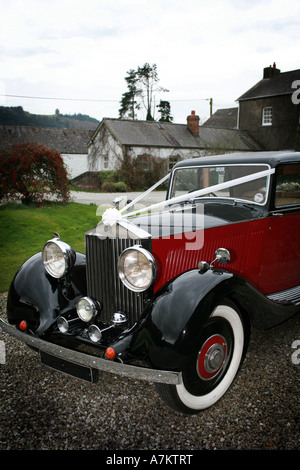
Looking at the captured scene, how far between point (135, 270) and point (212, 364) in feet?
2.66

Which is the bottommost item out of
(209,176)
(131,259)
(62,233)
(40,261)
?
(62,233)

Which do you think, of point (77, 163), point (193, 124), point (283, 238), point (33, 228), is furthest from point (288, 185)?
point (77, 163)

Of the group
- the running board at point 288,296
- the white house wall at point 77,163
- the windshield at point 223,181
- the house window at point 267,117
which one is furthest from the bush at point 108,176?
the running board at point 288,296

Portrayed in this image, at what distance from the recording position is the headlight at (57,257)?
2.79 m

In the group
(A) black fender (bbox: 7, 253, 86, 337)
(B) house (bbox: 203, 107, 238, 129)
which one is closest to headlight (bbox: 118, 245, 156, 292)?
(A) black fender (bbox: 7, 253, 86, 337)

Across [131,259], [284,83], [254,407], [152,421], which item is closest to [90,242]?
[131,259]

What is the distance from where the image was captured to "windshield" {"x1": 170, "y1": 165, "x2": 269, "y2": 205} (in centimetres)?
344

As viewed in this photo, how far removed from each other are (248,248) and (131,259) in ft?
4.33

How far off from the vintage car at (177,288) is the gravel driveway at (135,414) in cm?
18

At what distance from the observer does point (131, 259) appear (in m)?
2.39

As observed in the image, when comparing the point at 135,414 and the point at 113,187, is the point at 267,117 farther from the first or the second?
the point at 135,414

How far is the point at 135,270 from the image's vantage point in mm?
2418

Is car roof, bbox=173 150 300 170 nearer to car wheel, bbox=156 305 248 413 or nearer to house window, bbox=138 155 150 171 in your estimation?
car wheel, bbox=156 305 248 413
